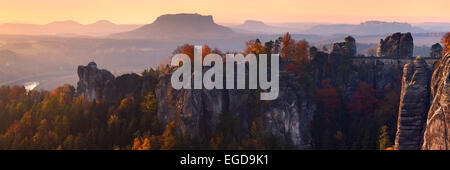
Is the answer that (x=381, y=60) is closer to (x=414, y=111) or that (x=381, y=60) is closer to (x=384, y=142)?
(x=384, y=142)

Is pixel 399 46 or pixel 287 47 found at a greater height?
pixel 399 46

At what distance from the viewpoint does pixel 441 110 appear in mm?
39969

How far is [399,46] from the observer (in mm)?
78938

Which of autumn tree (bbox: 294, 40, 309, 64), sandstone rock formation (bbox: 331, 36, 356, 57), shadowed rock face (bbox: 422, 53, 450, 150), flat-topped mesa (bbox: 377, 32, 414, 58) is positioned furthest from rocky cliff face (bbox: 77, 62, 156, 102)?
flat-topped mesa (bbox: 377, 32, 414, 58)

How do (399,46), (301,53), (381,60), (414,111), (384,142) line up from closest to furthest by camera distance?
(414,111) < (384,142) < (301,53) < (381,60) < (399,46)

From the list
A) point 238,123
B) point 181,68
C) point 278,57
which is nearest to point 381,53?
point 278,57

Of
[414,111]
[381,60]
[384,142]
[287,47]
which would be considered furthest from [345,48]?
[414,111]

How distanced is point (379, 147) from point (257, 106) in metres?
21.6

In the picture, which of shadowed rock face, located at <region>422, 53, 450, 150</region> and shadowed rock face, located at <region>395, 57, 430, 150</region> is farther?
shadowed rock face, located at <region>395, 57, 430, 150</region>

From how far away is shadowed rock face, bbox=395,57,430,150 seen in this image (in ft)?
155

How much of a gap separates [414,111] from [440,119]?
799 centimetres

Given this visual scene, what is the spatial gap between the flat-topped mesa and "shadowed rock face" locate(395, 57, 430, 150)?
31.3 metres

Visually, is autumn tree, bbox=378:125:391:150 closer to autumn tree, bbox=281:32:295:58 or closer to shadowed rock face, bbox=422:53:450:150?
shadowed rock face, bbox=422:53:450:150

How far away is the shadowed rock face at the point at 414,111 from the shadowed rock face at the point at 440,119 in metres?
3.39
